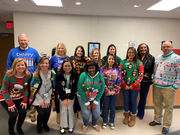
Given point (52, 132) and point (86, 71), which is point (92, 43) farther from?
point (52, 132)

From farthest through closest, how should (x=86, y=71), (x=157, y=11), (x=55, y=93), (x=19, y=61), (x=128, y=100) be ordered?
(x=157, y=11), (x=128, y=100), (x=55, y=93), (x=86, y=71), (x=19, y=61)

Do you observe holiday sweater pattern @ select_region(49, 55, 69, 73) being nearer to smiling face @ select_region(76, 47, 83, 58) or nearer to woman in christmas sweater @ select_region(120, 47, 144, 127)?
smiling face @ select_region(76, 47, 83, 58)

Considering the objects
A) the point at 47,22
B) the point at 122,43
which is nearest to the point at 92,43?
the point at 122,43

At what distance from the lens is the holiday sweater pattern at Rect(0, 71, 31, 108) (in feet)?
5.94

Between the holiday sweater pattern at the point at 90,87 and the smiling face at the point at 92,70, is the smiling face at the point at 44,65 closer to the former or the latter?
the holiday sweater pattern at the point at 90,87

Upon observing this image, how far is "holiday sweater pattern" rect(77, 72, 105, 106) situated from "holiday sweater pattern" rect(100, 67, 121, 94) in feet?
0.48

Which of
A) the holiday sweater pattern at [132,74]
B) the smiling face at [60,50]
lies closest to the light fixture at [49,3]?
the smiling face at [60,50]

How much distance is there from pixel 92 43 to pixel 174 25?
10.8ft

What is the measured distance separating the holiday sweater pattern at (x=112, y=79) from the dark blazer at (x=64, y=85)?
0.51 meters

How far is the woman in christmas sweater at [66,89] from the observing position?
6.57 feet

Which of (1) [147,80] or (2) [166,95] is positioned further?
(1) [147,80]

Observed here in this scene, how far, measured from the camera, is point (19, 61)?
1855 millimetres

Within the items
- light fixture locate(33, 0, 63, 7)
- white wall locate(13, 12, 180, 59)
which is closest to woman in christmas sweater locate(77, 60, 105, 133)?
light fixture locate(33, 0, 63, 7)

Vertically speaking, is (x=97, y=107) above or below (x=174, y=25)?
below
